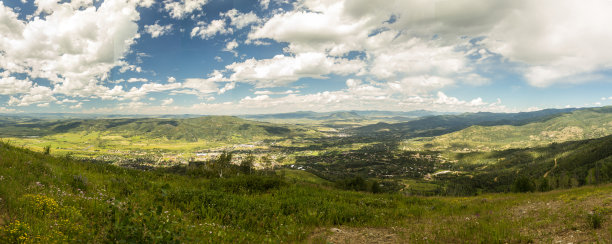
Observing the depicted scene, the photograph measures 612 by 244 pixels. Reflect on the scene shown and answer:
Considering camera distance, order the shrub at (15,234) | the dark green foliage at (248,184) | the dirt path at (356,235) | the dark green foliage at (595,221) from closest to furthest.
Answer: the shrub at (15,234) → the dark green foliage at (595,221) → the dirt path at (356,235) → the dark green foliage at (248,184)

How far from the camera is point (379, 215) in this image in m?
12.7

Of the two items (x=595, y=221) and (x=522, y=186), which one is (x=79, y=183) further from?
(x=522, y=186)

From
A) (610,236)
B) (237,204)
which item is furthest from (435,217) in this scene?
(237,204)

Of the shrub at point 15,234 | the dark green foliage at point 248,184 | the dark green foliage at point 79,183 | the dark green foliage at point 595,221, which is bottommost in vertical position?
the dark green foliage at point 248,184

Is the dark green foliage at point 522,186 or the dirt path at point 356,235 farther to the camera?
A: the dark green foliage at point 522,186

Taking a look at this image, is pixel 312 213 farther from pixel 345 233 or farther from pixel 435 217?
pixel 435 217

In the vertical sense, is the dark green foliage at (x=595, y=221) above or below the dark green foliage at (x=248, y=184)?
above

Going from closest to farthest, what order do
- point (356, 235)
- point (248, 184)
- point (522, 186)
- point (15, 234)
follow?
point (15, 234)
point (356, 235)
point (248, 184)
point (522, 186)

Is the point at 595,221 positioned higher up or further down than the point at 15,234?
further down

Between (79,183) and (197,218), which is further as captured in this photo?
(79,183)

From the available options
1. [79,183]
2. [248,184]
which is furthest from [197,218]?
[248,184]

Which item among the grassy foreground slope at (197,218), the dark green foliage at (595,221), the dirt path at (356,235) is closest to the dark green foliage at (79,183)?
the grassy foreground slope at (197,218)

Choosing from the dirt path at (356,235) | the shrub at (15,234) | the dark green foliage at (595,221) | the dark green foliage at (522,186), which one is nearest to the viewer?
the shrub at (15,234)

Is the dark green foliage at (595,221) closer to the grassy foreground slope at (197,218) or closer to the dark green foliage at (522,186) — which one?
the grassy foreground slope at (197,218)
